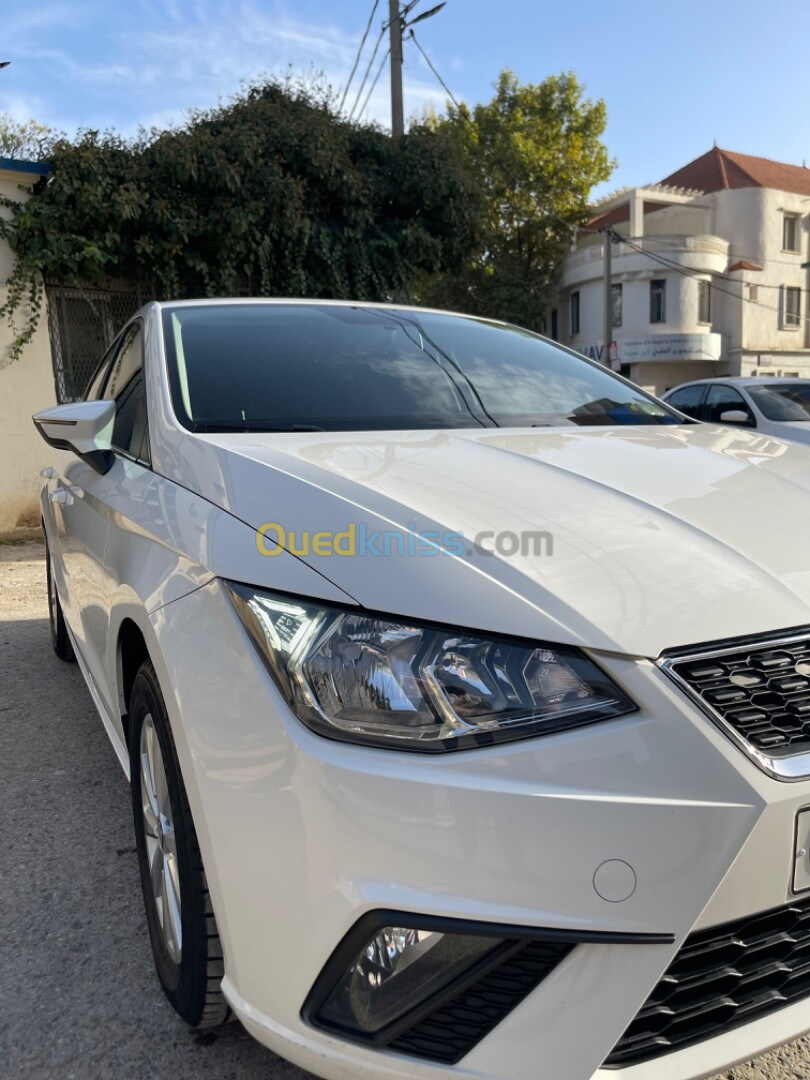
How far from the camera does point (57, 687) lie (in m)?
3.85

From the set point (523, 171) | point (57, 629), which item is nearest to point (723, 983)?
point (57, 629)

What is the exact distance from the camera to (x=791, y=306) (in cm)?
3562

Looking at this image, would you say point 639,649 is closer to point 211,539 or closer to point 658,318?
point 211,539

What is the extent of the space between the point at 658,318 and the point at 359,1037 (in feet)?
115

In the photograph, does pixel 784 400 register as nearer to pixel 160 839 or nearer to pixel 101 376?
pixel 101 376

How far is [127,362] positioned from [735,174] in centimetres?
4026

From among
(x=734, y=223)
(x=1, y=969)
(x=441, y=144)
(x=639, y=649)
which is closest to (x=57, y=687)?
(x=1, y=969)

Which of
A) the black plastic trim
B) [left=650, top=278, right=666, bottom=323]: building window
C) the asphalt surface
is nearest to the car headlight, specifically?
the black plastic trim

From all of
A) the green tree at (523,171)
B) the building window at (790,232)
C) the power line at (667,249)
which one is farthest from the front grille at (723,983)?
the building window at (790,232)

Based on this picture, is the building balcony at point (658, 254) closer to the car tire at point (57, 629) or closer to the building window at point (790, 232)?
the building window at point (790, 232)

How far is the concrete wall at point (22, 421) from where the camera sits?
25.7 feet

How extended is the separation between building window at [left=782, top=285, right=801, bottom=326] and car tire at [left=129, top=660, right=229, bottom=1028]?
127 feet

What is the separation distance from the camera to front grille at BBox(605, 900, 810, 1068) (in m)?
1.13

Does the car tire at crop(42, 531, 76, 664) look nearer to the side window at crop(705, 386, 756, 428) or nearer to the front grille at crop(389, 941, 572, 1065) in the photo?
the front grille at crop(389, 941, 572, 1065)
